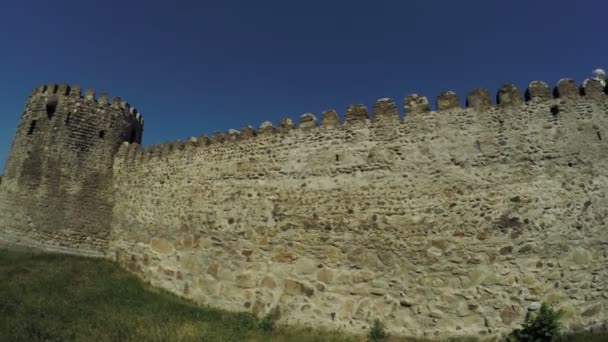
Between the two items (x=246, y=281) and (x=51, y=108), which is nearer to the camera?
(x=246, y=281)

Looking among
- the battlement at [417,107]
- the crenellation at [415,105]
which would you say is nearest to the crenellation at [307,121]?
the battlement at [417,107]

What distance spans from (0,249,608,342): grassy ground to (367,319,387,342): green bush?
0.24 m

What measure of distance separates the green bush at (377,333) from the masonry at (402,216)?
0.79ft

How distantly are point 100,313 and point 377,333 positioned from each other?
6332 millimetres

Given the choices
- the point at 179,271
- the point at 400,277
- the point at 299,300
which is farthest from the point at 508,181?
the point at 179,271

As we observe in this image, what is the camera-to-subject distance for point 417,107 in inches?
370

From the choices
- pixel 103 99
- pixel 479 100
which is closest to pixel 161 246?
pixel 103 99

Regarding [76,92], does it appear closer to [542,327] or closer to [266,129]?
[266,129]

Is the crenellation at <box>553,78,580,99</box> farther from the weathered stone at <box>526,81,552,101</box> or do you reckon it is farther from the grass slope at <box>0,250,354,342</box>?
the grass slope at <box>0,250,354,342</box>

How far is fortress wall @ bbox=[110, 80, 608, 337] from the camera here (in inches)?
308

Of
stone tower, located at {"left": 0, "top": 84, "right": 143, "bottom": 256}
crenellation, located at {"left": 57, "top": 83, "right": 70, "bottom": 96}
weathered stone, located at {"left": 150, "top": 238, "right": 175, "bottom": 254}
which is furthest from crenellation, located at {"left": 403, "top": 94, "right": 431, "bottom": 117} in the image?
crenellation, located at {"left": 57, "top": 83, "right": 70, "bottom": 96}

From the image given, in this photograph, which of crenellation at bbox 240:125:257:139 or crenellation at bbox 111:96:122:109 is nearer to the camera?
crenellation at bbox 240:125:257:139

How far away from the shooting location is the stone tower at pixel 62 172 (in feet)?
44.3

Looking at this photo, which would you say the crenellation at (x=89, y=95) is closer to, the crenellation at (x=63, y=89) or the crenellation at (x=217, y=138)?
the crenellation at (x=63, y=89)
